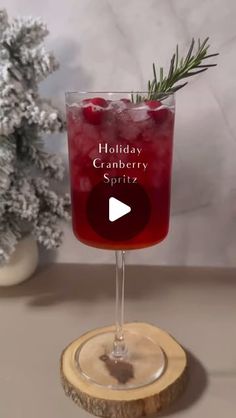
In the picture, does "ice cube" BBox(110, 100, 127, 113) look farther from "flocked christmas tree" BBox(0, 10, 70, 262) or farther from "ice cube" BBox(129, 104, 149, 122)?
"flocked christmas tree" BBox(0, 10, 70, 262)

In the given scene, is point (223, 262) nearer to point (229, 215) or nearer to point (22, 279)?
point (229, 215)

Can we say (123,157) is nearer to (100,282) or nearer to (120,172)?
(120,172)

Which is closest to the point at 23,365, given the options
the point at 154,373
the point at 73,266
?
the point at 154,373

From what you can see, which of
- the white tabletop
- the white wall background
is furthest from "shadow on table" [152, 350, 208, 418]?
the white wall background

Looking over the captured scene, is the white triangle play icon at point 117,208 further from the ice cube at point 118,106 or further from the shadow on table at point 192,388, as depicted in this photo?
the shadow on table at point 192,388

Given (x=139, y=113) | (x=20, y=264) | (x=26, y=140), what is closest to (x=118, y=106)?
(x=139, y=113)

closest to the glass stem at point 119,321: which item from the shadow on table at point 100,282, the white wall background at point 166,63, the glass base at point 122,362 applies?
the glass base at point 122,362
